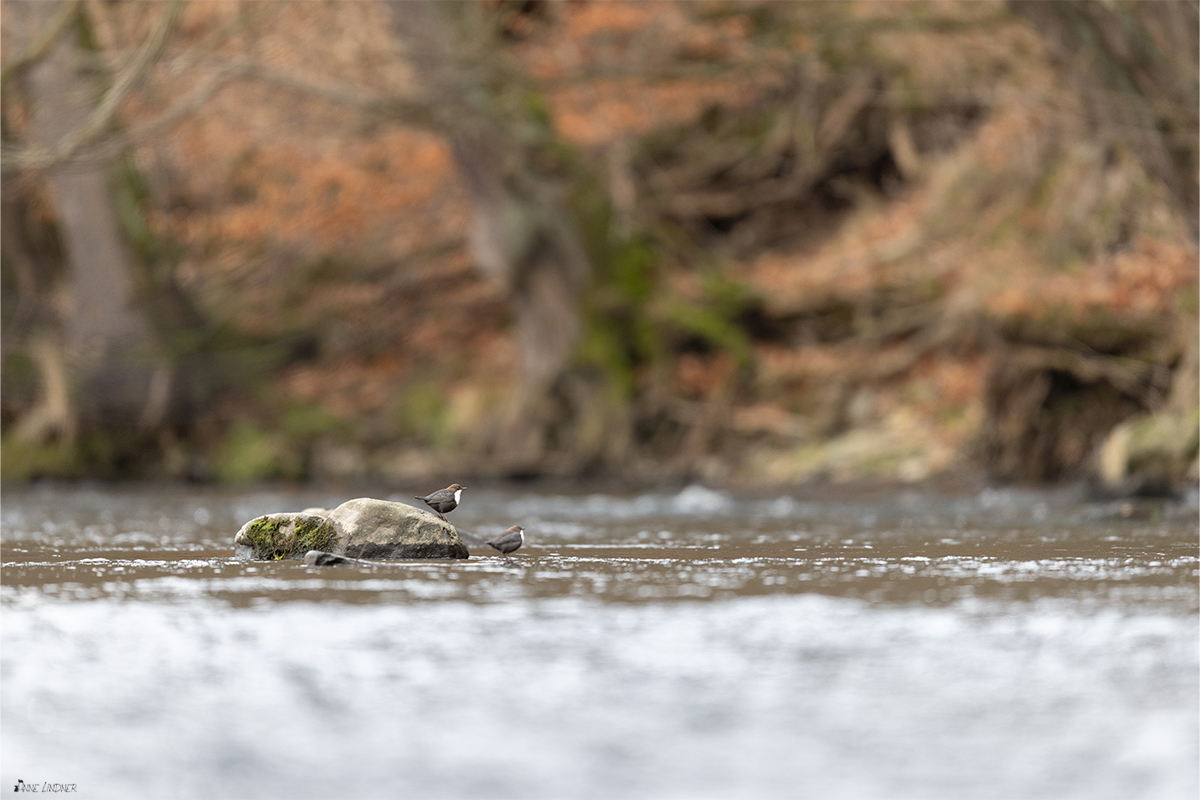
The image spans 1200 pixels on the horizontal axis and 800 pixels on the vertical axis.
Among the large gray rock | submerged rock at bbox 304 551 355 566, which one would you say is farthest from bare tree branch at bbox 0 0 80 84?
submerged rock at bbox 304 551 355 566

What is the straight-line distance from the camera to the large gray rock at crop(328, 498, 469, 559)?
5.04m

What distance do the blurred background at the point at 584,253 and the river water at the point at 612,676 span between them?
5769mm

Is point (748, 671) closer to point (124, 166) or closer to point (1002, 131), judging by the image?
point (1002, 131)

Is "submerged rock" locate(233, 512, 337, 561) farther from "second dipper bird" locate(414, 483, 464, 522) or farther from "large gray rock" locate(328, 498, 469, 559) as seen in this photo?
"second dipper bird" locate(414, 483, 464, 522)

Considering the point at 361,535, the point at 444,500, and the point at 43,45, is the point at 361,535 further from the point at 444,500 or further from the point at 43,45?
the point at 43,45

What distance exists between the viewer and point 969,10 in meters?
10.9

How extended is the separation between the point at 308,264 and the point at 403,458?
2634 millimetres

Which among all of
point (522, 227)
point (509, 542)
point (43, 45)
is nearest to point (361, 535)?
point (509, 542)

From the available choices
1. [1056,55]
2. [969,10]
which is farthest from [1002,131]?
[1056,55]

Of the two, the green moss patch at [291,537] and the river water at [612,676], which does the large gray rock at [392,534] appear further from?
the river water at [612,676]

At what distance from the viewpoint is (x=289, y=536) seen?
518 centimetres

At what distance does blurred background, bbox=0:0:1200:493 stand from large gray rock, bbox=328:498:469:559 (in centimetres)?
521

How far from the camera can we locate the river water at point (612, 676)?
7.86ft

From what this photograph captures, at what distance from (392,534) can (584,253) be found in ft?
33.0
